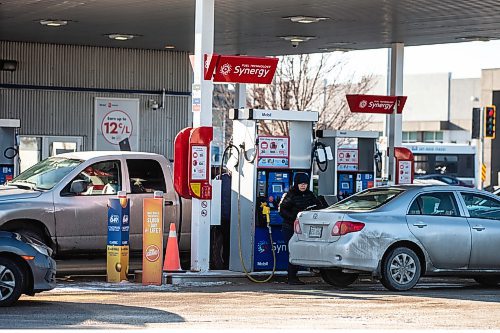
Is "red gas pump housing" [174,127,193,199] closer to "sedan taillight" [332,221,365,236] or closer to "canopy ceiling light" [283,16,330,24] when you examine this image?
"sedan taillight" [332,221,365,236]

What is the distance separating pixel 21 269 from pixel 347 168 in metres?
8.47

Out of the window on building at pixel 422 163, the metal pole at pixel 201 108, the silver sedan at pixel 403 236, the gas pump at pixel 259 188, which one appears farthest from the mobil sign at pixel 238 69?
the window on building at pixel 422 163

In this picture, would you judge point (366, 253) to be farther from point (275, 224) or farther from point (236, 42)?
point (236, 42)

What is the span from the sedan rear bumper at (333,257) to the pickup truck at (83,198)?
2770 mm

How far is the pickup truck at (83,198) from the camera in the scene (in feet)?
54.1

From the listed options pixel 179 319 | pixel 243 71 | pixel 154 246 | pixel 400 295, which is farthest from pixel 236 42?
pixel 179 319

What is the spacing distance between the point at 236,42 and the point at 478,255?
11986mm

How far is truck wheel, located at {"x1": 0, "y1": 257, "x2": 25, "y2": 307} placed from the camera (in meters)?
13.0

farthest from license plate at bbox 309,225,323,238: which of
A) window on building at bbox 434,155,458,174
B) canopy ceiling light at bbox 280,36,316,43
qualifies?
window on building at bbox 434,155,458,174

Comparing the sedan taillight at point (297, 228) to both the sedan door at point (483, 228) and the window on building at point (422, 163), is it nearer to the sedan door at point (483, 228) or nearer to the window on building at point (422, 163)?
the sedan door at point (483, 228)

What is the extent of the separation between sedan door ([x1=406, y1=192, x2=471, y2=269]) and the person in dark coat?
1.90m

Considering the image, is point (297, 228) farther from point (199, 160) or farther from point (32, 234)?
point (32, 234)

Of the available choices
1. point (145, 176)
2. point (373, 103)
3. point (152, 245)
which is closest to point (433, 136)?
point (373, 103)

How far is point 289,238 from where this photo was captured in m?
17.3
